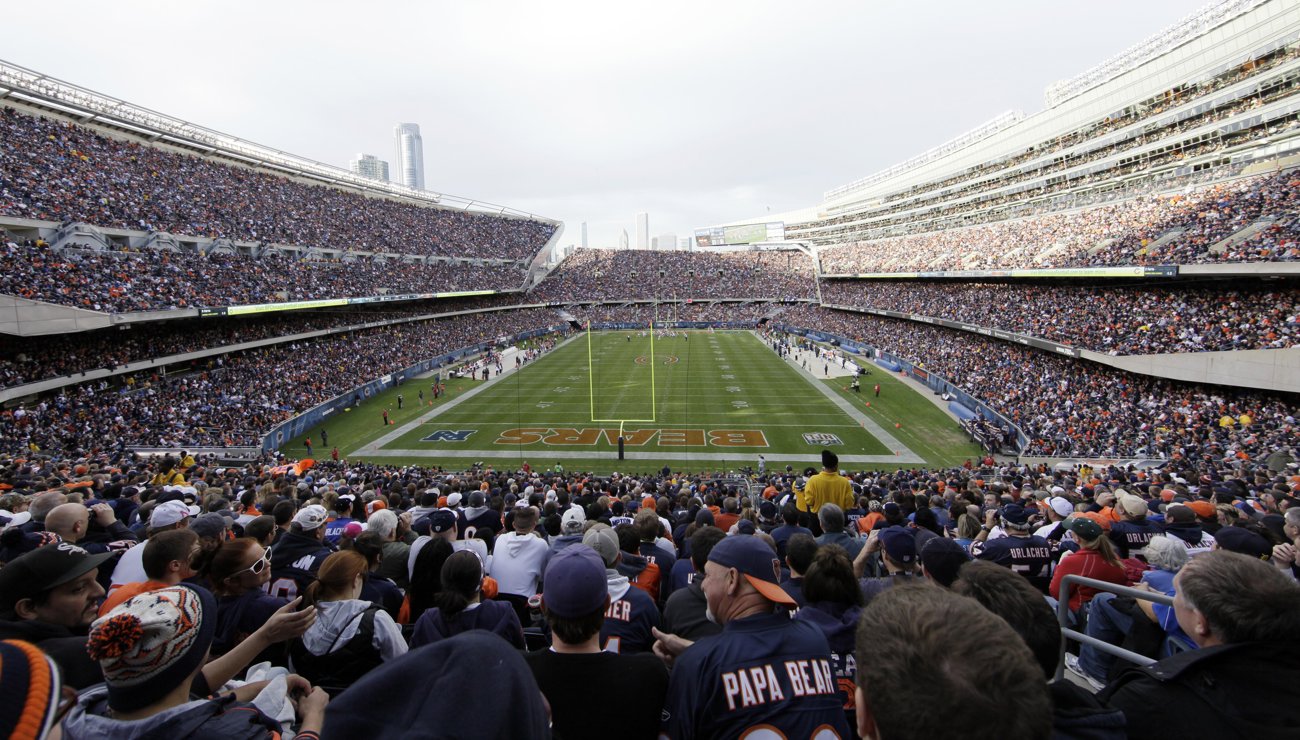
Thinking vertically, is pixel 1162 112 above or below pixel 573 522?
above

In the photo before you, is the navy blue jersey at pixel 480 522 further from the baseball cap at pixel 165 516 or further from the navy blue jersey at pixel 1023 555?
the navy blue jersey at pixel 1023 555

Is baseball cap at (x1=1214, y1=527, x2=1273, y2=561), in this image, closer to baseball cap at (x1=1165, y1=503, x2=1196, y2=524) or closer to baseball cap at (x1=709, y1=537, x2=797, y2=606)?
baseball cap at (x1=1165, y1=503, x2=1196, y2=524)

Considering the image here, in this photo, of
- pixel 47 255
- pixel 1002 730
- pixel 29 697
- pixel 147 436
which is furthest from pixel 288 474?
pixel 47 255

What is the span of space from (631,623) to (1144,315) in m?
34.5

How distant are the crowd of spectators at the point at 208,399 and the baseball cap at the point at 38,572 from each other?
2519cm

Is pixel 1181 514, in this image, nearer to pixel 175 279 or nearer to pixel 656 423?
pixel 656 423

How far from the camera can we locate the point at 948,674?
142 cm

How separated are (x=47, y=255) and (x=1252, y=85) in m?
63.6

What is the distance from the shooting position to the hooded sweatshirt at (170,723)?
2059mm

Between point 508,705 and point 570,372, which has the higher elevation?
point 508,705

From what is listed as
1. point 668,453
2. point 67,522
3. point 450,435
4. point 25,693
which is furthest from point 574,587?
point 450,435

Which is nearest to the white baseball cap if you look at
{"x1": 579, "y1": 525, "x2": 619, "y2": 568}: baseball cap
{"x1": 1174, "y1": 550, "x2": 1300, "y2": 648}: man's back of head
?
{"x1": 579, "y1": 525, "x2": 619, "y2": 568}: baseball cap

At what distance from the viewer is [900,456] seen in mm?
25078

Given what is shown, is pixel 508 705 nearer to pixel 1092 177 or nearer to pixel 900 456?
pixel 900 456
